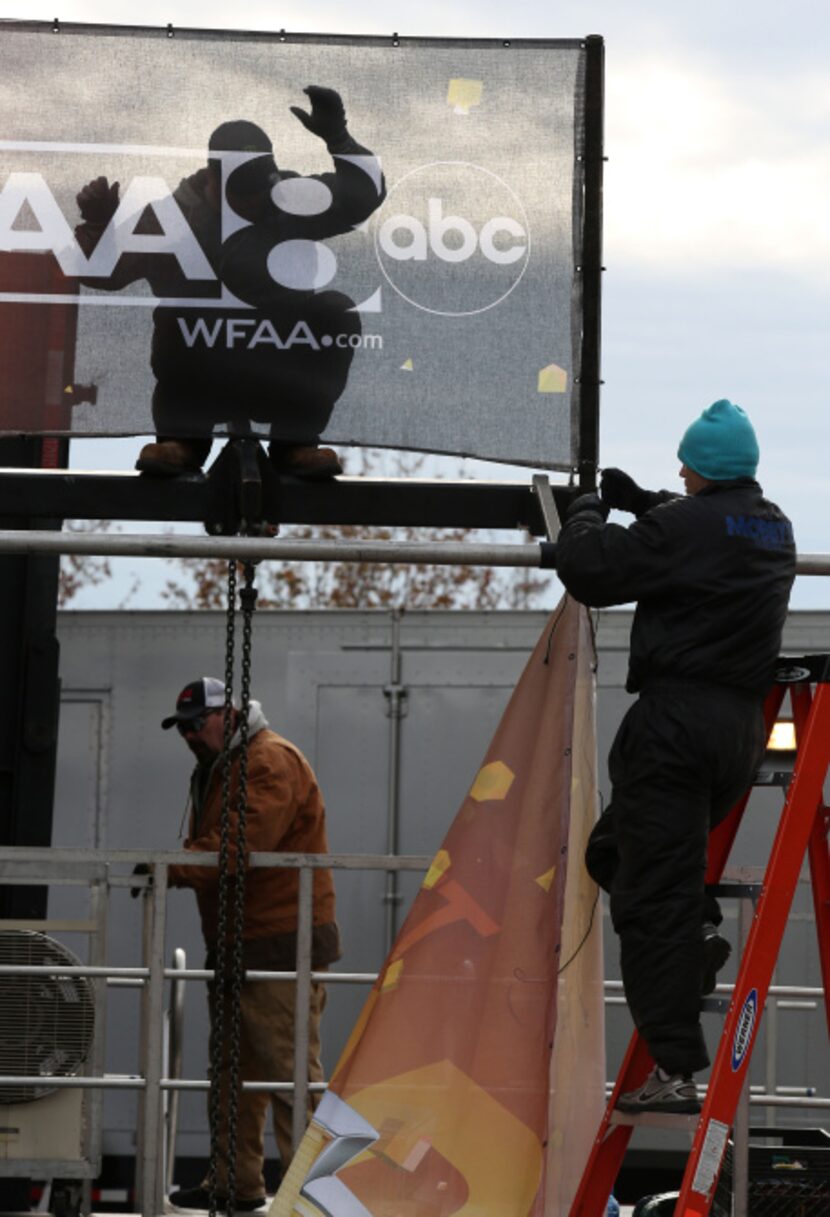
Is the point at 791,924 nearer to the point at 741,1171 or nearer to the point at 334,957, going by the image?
the point at 334,957

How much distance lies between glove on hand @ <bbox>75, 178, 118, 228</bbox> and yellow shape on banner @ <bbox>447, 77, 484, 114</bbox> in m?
1.01

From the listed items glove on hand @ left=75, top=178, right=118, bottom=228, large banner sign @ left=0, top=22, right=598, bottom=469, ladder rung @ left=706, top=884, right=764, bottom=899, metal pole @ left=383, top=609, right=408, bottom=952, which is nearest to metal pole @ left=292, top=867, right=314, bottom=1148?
ladder rung @ left=706, top=884, right=764, bottom=899

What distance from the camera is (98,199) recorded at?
570 centimetres

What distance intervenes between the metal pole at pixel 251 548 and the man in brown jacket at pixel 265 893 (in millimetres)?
1888

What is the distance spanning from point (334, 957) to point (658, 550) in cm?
348

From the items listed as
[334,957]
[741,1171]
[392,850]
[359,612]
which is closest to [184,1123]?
[392,850]

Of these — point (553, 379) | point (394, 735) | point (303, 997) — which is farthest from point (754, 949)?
point (394, 735)

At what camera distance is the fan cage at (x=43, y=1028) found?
5.89 metres

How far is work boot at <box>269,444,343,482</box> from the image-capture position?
18.5ft

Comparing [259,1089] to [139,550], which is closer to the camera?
[139,550]

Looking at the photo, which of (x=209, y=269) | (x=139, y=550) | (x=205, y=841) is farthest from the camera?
(x=205, y=841)

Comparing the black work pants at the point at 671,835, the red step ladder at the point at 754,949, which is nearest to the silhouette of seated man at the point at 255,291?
the black work pants at the point at 671,835

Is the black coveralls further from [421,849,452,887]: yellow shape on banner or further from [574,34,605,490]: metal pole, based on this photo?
[574,34,605,490]: metal pole

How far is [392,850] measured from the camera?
10789 mm
